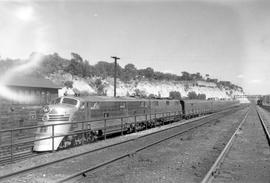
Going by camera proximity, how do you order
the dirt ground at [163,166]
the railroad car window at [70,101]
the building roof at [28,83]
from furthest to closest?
the building roof at [28,83], the railroad car window at [70,101], the dirt ground at [163,166]

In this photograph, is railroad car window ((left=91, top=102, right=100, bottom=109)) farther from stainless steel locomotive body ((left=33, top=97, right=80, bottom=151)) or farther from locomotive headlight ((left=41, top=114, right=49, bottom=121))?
locomotive headlight ((left=41, top=114, right=49, bottom=121))

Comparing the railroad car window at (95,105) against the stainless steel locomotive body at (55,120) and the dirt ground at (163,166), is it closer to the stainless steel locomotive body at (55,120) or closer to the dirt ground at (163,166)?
the stainless steel locomotive body at (55,120)

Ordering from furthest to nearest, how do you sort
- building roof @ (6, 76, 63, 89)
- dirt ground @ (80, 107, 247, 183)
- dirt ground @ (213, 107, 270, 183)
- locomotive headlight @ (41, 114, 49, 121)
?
building roof @ (6, 76, 63, 89) → locomotive headlight @ (41, 114, 49, 121) → dirt ground @ (213, 107, 270, 183) → dirt ground @ (80, 107, 247, 183)

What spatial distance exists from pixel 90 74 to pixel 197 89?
75.0m

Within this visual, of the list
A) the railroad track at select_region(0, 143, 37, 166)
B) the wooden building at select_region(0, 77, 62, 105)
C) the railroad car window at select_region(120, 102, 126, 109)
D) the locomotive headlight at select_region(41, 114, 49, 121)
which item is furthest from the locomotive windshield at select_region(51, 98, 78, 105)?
the wooden building at select_region(0, 77, 62, 105)

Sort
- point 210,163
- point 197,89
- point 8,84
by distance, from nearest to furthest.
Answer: point 210,163
point 8,84
point 197,89

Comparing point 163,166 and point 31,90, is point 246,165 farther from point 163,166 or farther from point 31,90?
point 31,90

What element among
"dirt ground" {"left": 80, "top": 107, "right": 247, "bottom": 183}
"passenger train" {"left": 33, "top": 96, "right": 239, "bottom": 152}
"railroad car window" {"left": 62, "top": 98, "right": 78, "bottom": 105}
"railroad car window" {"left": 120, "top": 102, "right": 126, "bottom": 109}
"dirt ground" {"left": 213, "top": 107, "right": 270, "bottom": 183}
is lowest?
"dirt ground" {"left": 213, "top": 107, "right": 270, "bottom": 183}

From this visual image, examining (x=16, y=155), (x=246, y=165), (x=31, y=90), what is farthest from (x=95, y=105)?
(x=31, y=90)

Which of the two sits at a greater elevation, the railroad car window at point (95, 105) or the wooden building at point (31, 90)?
the wooden building at point (31, 90)

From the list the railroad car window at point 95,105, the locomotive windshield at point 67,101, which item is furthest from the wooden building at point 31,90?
the locomotive windshield at point 67,101

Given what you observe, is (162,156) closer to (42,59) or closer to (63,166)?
(63,166)

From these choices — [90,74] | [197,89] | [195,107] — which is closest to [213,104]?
[195,107]

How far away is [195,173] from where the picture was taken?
906 cm
